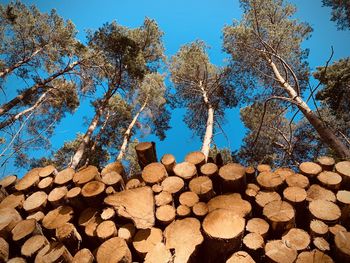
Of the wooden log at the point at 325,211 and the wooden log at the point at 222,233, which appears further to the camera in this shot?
the wooden log at the point at 325,211

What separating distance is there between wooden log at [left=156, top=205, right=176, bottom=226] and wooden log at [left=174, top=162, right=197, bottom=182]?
16.7 inches

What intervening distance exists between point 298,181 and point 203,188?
39.3 inches

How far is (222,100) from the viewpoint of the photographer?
11648mm

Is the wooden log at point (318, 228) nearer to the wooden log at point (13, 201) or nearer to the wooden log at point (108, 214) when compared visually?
the wooden log at point (108, 214)

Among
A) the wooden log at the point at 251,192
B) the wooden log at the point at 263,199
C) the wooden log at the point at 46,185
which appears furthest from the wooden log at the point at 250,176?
the wooden log at the point at 46,185

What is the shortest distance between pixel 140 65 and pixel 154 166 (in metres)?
5.93

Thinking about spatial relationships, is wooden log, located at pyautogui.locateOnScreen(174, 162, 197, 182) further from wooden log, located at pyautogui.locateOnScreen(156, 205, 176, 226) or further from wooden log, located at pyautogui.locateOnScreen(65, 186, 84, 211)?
wooden log, located at pyautogui.locateOnScreen(65, 186, 84, 211)

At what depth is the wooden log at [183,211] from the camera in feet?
8.89

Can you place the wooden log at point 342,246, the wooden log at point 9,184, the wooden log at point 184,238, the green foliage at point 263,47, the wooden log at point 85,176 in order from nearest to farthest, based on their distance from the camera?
1. the wooden log at point 342,246
2. the wooden log at point 184,238
3. the wooden log at point 85,176
4. the wooden log at point 9,184
5. the green foliage at point 263,47

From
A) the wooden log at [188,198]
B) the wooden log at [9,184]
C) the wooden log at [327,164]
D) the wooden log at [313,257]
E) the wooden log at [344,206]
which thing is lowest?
the wooden log at [313,257]

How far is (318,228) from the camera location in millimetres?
2430

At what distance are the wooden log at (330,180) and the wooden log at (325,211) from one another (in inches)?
11.7

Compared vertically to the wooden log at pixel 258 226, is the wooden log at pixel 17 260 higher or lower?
lower

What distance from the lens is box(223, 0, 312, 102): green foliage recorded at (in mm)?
10156
